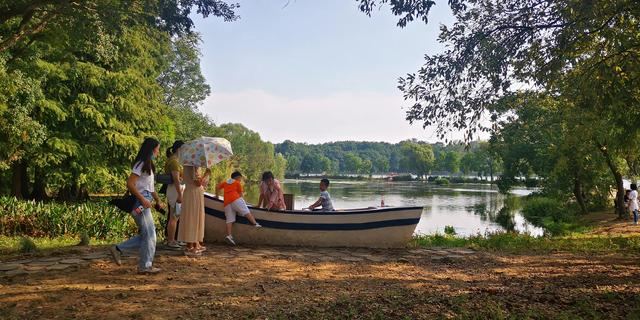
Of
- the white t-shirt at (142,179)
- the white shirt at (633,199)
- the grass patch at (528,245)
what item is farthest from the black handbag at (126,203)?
the white shirt at (633,199)

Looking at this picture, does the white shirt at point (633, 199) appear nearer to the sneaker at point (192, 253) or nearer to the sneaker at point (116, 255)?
the sneaker at point (192, 253)

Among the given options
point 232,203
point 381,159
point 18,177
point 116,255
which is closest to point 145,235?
point 116,255

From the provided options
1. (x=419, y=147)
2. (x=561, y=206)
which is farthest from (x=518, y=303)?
(x=419, y=147)

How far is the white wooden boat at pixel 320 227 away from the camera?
8125 mm

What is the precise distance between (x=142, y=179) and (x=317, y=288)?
2.54m

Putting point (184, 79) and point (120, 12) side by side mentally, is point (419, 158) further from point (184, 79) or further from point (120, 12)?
point (120, 12)

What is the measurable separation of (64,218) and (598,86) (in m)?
12.9

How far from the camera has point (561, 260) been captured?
7820 mm

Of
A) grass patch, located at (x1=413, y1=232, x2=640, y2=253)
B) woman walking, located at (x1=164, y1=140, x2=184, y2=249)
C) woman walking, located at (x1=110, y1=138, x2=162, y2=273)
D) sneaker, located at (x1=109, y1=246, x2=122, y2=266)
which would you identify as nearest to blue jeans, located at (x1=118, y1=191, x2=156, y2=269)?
woman walking, located at (x1=110, y1=138, x2=162, y2=273)

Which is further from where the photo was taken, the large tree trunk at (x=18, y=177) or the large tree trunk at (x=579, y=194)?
the large tree trunk at (x=579, y=194)

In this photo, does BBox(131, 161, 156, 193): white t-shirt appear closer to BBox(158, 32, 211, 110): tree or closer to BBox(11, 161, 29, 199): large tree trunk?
BBox(11, 161, 29, 199): large tree trunk

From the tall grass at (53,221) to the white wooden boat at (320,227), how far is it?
539 centimetres

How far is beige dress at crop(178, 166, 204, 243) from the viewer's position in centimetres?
687

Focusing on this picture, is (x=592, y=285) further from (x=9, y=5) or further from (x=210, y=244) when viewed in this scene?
(x=9, y=5)
